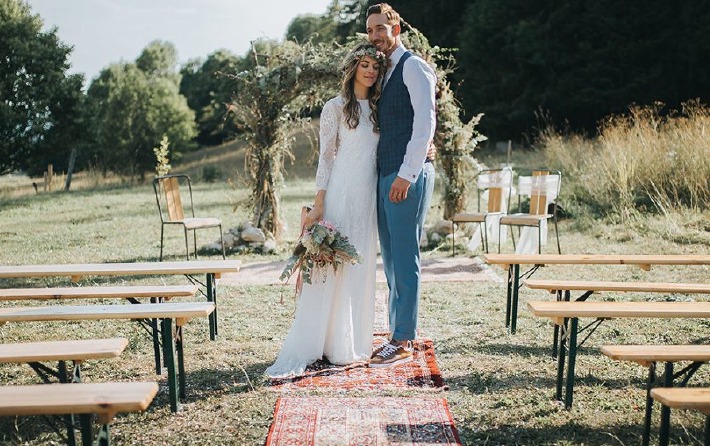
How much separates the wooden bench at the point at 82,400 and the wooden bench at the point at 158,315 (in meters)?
0.90

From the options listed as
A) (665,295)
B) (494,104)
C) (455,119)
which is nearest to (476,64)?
(494,104)

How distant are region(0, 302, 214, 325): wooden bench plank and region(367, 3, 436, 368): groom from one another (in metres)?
1.17

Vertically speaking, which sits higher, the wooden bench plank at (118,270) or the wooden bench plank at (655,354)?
the wooden bench plank at (118,270)

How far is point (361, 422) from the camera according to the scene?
3.21 m

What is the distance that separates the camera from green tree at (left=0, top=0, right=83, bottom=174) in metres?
19.4

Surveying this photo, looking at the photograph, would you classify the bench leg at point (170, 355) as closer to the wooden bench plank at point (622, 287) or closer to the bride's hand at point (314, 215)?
the bride's hand at point (314, 215)

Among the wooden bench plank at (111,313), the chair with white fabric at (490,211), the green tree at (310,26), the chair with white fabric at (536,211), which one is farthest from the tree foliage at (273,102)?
the green tree at (310,26)

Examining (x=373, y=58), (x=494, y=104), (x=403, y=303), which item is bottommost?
(x=403, y=303)

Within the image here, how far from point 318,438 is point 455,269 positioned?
475 centimetres

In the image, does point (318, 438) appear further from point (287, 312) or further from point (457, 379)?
point (287, 312)

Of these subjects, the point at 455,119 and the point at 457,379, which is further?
the point at 455,119

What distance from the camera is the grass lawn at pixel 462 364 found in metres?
3.17

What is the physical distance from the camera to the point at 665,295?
6168 millimetres

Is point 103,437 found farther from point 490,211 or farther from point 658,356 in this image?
point 490,211
